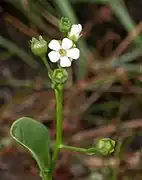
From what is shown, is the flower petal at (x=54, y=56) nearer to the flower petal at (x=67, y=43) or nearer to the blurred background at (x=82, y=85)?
the flower petal at (x=67, y=43)

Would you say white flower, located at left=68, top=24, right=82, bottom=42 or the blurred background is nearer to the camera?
white flower, located at left=68, top=24, right=82, bottom=42

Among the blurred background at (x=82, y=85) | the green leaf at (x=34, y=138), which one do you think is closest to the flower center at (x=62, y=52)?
the green leaf at (x=34, y=138)

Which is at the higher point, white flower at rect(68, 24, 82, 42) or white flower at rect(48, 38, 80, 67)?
white flower at rect(68, 24, 82, 42)

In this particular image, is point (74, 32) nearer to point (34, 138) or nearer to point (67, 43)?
point (67, 43)

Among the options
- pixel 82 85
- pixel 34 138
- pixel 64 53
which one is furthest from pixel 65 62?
pixel 82 85

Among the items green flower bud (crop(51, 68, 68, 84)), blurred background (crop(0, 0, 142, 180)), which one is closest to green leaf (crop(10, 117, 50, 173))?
green flower bud (crop(51, 68, 68, 84))

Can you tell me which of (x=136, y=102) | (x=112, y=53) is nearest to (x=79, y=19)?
(x=112, y=53)

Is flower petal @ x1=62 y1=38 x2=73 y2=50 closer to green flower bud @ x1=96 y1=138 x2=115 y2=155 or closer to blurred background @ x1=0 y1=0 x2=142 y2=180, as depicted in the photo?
green flower bud @ x1=96 y1=138 x2=115 y2=155
